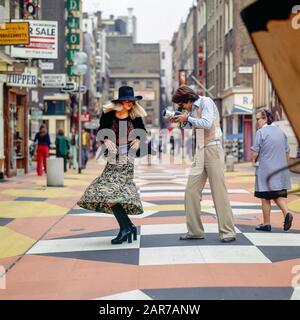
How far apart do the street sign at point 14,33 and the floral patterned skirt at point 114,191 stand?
10502 millimetres

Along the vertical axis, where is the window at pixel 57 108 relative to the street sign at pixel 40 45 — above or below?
below

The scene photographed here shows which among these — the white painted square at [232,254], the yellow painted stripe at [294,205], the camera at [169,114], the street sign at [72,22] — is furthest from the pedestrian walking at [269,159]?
the street sign at [72,22]

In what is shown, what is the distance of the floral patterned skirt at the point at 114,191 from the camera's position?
25.0 feet

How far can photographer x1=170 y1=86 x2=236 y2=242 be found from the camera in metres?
7.82

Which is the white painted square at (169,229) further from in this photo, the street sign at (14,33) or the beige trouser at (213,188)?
the street sign at (14,33)

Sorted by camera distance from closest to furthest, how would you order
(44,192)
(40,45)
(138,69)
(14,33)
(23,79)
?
(44,192)
(14,33)
(23,79)
(40,45)
(138,69)

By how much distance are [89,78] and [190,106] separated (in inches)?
2440

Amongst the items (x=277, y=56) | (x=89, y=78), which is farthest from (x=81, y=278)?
(x=89, y=78)

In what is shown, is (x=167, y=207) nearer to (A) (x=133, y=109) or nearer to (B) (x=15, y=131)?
(A) (x=133, y=109)

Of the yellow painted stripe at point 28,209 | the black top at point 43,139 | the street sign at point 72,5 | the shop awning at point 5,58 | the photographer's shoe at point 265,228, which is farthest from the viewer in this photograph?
the street sign at point 72,5

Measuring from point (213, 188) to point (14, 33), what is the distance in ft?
37.2

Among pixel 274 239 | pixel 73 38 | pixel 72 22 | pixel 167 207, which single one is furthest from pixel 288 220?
pixel 73 38

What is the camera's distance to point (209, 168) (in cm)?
785

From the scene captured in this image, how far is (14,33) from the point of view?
17734mm
